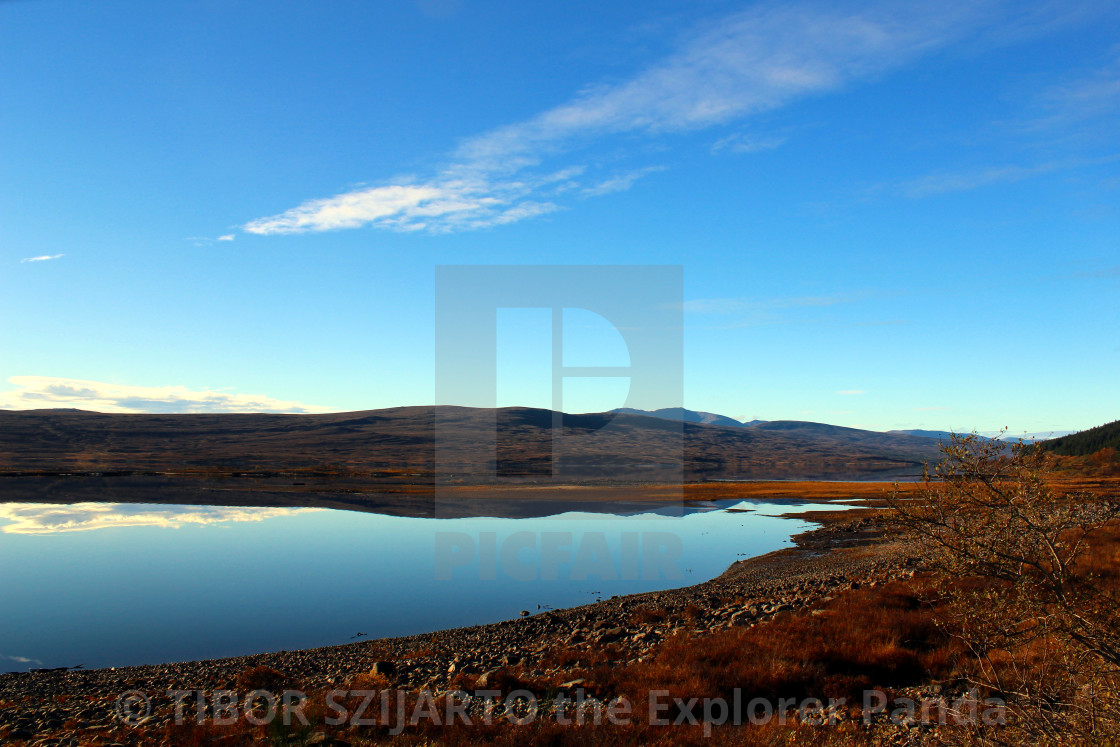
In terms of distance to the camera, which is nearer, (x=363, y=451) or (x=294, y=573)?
(x=294, y=573)

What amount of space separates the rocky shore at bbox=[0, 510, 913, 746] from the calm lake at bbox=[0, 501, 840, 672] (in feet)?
5.57

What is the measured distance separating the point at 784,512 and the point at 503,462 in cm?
8135

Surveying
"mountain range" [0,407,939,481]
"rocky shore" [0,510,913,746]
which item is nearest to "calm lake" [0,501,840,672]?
"rocky shore" [0,510,913,746]

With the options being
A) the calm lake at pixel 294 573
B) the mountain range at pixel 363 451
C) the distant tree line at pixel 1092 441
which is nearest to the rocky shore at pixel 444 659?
the calm lake at pixel 294 573

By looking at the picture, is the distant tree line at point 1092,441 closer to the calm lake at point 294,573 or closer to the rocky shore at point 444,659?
the calm lake at point 294,573

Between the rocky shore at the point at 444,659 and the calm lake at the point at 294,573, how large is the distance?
1696 millimetres

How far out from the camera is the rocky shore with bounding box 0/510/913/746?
10422mm

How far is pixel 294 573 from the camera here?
25.6 m

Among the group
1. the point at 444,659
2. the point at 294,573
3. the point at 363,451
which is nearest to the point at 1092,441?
the point at 294,573

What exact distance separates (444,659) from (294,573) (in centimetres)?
1516

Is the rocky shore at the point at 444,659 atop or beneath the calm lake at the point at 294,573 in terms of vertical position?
atop

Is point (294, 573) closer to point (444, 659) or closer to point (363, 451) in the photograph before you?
point (444, 659)

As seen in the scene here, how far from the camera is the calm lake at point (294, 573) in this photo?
57.0 feet

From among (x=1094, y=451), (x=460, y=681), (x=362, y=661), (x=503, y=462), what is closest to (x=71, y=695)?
(x=362, y=661)
